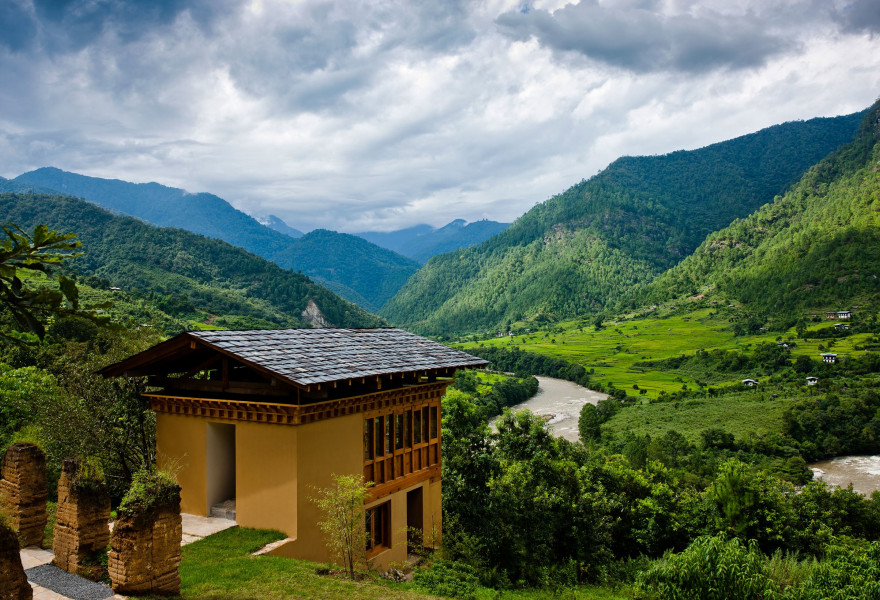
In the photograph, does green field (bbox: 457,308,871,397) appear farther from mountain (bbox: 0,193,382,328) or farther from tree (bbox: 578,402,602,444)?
mountain (bbox: 0,193,382,328)

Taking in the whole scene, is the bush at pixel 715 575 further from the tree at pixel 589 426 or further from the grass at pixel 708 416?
the grass at pixel 708 416

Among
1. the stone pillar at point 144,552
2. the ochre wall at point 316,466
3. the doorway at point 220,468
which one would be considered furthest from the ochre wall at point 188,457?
the stone pillar at point 144,552

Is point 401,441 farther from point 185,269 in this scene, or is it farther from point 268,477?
point 185,269

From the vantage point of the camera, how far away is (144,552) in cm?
800

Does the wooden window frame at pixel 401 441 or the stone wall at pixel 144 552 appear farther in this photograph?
the wooden window frame at pixel 401 441

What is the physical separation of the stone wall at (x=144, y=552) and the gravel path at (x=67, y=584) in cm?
23

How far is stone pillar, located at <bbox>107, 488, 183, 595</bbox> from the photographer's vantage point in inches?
312

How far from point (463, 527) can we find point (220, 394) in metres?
8.25

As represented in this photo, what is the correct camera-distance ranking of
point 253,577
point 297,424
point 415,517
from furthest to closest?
1. point 415,517
2. point 297,424
3. point 253,577

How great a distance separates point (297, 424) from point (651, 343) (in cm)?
10683

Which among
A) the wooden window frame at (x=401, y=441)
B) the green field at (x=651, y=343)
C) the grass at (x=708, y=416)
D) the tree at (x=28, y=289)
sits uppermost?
the tree at (x=28, y=289)

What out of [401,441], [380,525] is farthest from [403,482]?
[380,525]

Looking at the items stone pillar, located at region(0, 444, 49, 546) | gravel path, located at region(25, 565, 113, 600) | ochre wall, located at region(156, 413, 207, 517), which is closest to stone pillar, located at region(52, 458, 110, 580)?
gravel path, located at region(25, 565, 113, 600)

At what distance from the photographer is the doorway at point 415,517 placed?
49.1 feet
